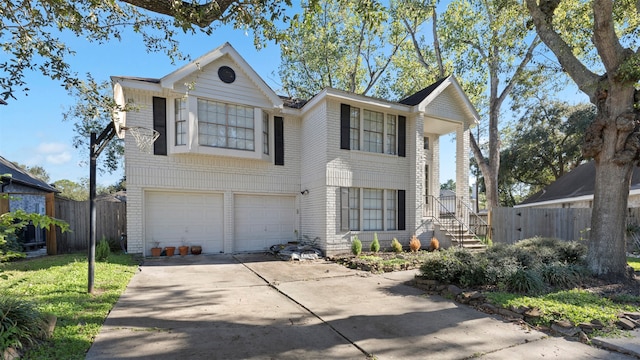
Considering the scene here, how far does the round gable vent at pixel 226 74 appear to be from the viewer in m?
11.3

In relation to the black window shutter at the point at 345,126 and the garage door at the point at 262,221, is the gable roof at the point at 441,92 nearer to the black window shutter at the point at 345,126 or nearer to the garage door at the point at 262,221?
the black window shutter at the point at 345,126

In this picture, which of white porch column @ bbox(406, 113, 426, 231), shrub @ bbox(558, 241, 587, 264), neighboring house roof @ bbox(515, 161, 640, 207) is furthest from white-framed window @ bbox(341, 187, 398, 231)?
neighboring house roof @ bbox(515, 161, 640, 207)

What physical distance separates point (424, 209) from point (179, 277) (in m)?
9.53

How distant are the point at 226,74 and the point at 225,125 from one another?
6.11 ft

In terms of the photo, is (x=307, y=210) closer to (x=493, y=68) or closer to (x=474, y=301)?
(x=474, y=301)

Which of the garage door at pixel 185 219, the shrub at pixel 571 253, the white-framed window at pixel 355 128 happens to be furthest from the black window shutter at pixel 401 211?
the garage door at pixel 185 219

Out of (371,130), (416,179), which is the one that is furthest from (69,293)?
(416,179)

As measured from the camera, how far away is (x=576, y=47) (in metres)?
10.0

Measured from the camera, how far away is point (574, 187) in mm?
18594

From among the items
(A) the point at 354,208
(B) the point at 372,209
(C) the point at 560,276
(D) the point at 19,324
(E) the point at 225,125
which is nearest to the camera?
(D) the point at 19,324

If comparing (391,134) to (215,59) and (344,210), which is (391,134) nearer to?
(344,210)

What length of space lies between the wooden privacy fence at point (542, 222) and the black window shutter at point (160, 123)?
1367 centimetres

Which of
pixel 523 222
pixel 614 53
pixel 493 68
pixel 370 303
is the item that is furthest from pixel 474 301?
pixel 493 68

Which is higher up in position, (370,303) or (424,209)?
(424,209)
